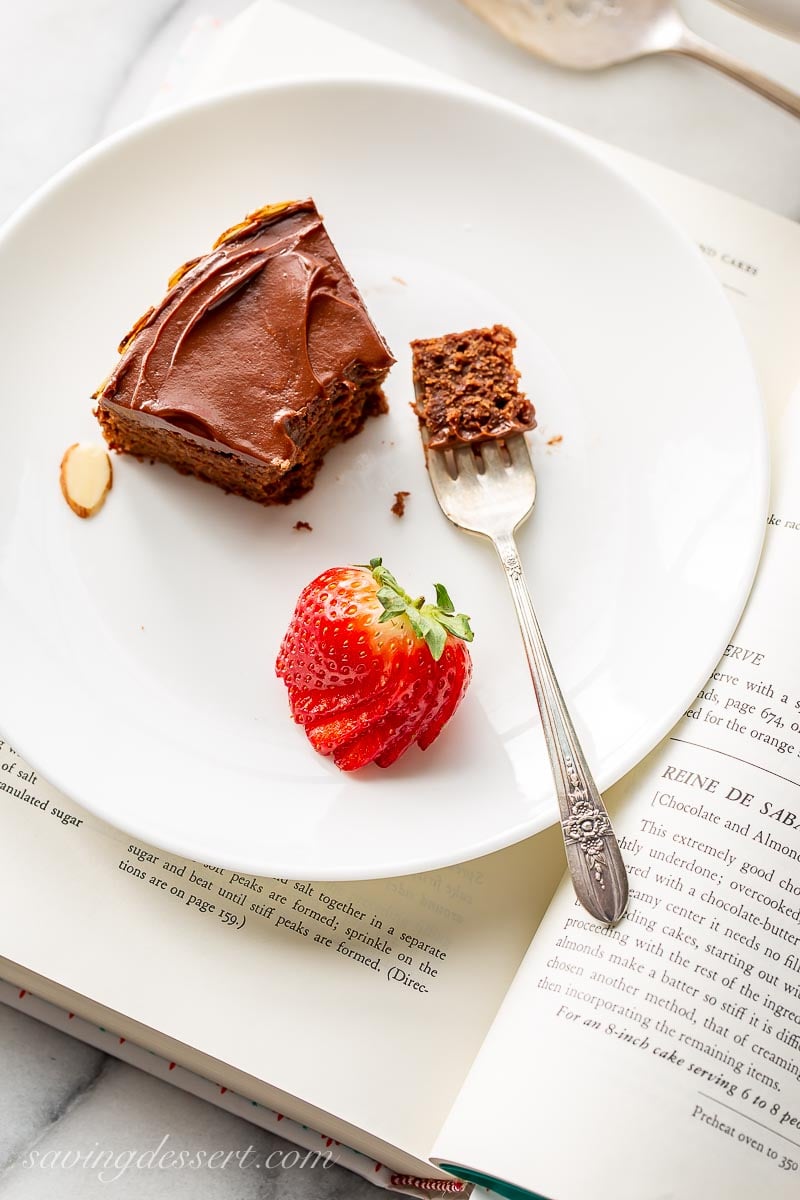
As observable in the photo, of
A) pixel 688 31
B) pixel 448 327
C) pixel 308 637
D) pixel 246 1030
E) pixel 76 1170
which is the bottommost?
pixel 76 1170

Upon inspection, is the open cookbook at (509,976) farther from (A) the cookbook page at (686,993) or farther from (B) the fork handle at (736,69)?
(B) the fork handle at (736,69)

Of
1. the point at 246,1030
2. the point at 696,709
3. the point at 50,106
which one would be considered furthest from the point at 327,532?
the point at 50,106

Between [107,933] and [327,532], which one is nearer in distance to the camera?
[107,933]

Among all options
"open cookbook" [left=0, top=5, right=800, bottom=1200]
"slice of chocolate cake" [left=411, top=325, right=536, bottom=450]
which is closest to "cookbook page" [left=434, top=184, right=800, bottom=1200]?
"open cookbook" [left=0, top=5, right=800, bottom=1200]

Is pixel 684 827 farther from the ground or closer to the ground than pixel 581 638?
closer to the ground

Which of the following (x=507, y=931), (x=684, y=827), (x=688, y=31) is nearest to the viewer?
(x=684, y=827)

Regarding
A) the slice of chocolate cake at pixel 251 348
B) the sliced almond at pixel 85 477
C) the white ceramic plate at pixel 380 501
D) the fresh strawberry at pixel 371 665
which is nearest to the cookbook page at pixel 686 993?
the white ceramic plate at pixel 380 501

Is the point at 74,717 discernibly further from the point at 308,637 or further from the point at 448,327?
the point at 448,327
